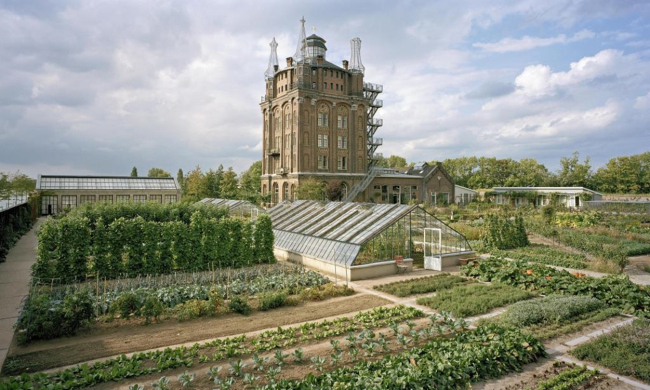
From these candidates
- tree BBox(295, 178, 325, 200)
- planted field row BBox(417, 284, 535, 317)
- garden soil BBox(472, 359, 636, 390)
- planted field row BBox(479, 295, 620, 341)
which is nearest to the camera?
garden soil BBox(472, 359, 636, 390)

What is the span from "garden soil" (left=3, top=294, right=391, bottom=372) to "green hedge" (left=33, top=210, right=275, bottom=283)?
6.21 meters

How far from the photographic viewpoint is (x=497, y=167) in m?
80.6

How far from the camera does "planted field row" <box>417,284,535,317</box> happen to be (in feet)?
38.8

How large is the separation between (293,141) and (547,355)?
140 feet

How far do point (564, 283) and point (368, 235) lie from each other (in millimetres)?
7633

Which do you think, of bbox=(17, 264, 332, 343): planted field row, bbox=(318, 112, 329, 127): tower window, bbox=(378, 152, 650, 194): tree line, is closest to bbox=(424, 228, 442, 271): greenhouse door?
bbox=(17, 264, 332, 343): planted field row

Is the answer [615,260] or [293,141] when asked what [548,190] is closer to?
[293,141]

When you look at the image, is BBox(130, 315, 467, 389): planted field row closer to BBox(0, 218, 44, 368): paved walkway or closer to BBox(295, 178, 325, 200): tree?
BBox(0, 218, 44, 368): paved walkway

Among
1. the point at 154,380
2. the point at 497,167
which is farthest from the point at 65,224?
the point at 497,167

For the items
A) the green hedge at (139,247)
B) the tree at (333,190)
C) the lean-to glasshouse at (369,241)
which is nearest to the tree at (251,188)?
the tree at (333,190)

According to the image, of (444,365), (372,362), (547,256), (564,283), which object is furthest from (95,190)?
(444,365)

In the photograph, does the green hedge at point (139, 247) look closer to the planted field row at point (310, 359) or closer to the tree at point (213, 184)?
the planted field row at point (310, 359)

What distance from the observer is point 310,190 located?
4303 cm

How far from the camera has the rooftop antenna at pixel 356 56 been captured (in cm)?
5293
